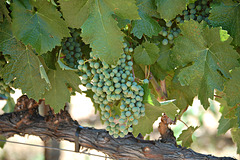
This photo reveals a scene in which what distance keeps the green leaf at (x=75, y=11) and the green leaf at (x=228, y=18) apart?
0.40 metres

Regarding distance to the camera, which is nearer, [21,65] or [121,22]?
[121,22]

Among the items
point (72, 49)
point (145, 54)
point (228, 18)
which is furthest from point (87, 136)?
point (228, 18)

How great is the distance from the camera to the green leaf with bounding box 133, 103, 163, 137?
1029mm

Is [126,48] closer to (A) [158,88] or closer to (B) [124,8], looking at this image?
(B) [124,8]

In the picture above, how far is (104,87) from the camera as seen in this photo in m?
0.91

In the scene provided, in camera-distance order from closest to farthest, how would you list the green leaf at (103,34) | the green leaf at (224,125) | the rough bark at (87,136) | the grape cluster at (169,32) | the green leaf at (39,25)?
the green leaf at (103,34), the green leaf at (39,25), the grape cluster at (169,32), the rough bark at (87,136), the green leaf at (224,125)

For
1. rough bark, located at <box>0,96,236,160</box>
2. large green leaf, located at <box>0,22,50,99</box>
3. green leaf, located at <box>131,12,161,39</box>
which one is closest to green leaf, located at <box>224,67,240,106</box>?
green leaf, located at <box>131,12,161,39</box>

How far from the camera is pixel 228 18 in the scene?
3.08 ft

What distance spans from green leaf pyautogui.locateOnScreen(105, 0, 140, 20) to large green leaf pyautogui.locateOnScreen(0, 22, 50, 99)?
0.38 metres

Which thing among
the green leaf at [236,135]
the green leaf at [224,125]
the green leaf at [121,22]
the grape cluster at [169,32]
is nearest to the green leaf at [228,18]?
the grape cluster at [169,32]

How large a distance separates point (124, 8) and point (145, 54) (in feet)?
0.78

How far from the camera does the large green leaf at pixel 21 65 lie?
1.08m

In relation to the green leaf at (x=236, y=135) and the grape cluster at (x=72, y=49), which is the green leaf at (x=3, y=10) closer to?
the grape cluster at (x=72, y=49)

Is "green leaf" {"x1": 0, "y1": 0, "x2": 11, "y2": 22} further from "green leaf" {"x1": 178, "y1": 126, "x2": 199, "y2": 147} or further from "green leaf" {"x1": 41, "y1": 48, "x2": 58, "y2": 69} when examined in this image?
"green leaf" {"x1": 178, "y1": 126, "x2": 199, "y2": 147}
